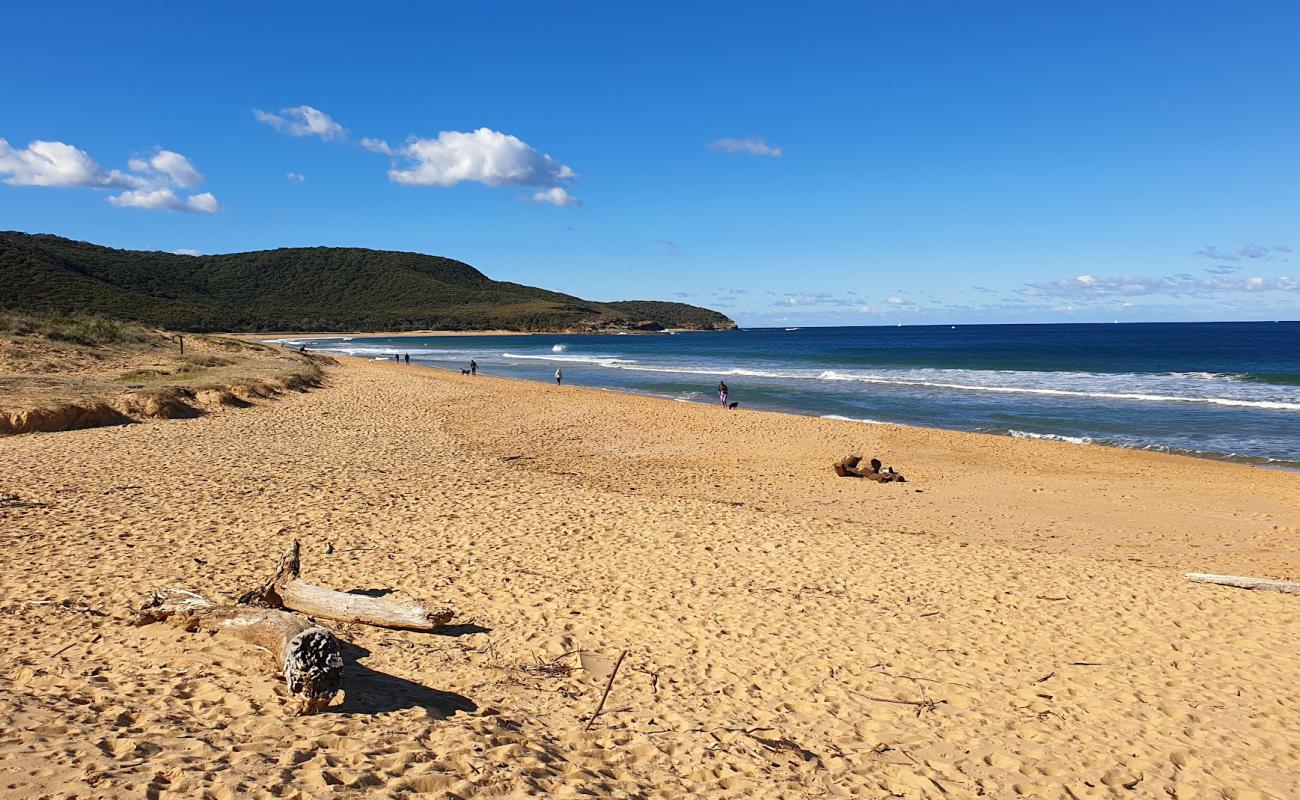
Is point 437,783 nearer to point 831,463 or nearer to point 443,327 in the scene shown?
point 831,463

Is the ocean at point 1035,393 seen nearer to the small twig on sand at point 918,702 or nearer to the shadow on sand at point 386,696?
the small twig on sand at point 918,702

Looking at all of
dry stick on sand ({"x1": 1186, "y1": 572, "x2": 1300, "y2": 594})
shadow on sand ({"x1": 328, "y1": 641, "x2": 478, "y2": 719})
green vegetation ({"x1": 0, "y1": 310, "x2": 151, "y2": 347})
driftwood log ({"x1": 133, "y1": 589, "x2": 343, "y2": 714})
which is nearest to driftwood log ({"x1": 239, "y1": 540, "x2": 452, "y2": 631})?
driftwood log ({"x1": 133, "y1": 589, "x2": 343, "y2": 714})

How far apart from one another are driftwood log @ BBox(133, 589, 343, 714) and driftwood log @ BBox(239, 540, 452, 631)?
46cm

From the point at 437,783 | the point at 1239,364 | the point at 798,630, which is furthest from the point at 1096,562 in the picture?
the point at 1239,364

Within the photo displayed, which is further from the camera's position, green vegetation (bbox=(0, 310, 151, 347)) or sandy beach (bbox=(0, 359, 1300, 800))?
green vegetation (bbox=(0, 310, 151, 347))

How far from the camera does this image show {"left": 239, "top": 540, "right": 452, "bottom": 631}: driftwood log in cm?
610

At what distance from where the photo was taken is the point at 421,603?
6887 mm

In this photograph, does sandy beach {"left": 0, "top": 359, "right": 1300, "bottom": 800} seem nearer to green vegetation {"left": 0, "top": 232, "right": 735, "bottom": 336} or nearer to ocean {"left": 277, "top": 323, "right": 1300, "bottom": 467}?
ocean {"left": 277, "top": 323, "right": 1300, "bottom": 467}

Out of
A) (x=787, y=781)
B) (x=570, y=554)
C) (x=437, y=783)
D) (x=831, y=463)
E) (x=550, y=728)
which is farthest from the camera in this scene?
(x=831, y=463)

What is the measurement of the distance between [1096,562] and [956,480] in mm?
6098

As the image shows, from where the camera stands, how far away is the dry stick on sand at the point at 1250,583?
28.3 feet

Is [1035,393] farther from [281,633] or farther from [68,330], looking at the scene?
[68,330]

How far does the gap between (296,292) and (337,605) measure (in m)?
151

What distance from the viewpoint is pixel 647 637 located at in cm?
654
